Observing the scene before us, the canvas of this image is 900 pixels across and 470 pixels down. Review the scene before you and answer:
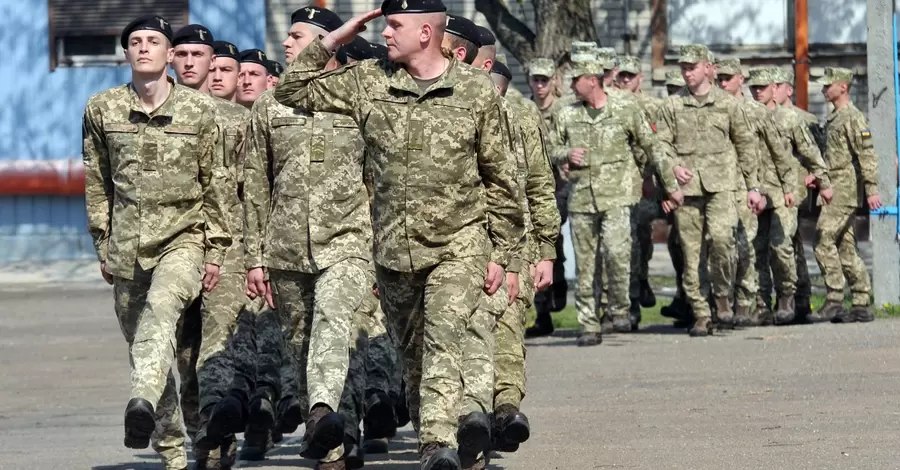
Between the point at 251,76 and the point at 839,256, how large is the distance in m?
7.90

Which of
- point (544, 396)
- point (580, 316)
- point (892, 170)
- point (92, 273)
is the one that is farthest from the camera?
point (92, 273)

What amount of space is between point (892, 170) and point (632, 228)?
2.67 metres

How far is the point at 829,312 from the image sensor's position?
53.9 feet

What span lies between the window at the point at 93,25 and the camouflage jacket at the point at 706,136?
35.8ft

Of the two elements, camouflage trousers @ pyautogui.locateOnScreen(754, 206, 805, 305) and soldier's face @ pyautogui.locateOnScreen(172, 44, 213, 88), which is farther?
camouflage trousers @ pyautogui.locateOnScreen(754, 206, 805, 305)

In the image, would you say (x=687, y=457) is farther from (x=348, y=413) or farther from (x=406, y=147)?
(x=406, y=147)

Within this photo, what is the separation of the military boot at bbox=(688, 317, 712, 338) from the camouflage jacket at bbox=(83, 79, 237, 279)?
7104 millimetres

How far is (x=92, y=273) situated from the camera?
23562 mm

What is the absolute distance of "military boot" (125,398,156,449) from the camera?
7.71m

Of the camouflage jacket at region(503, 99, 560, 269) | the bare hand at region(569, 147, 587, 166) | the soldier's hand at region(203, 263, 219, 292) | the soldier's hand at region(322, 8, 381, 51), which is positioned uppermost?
the soldier's hand at region(322, 8, 381, 51)

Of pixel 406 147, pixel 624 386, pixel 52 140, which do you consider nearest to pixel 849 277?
pixel 624 386

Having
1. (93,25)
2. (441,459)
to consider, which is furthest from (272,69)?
(93,25)

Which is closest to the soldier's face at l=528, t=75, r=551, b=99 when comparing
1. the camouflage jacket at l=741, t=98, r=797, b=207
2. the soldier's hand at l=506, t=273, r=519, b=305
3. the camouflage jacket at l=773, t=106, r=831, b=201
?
the camouflage jacket at l=741, t=98, r=797, b=207

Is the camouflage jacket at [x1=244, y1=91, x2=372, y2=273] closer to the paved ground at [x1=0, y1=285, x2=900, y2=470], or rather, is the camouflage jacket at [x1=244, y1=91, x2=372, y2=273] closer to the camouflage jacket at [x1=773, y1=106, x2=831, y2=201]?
the paved ground at [x1=0, y1=285, x2=900, y2=470]
